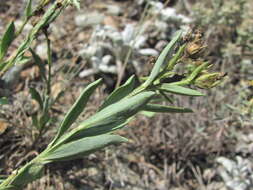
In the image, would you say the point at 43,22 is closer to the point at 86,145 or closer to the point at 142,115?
the point at 86,145

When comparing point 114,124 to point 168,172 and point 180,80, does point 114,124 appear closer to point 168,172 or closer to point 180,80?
point 180,80

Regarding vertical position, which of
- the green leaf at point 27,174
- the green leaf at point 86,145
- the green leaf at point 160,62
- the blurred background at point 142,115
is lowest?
the blurred background at point 142,115

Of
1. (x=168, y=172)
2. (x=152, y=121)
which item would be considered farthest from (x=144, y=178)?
(x=152, y=121)

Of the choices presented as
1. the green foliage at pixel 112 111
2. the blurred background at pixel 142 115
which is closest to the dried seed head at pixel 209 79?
the green foliage at pixel 112 111

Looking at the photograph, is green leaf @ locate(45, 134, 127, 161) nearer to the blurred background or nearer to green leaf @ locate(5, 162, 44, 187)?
green leaf @ locate(5, 162, 44, 187)

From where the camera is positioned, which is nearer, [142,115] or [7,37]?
[7,37]

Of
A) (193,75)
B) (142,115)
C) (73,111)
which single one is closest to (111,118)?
(73,111)

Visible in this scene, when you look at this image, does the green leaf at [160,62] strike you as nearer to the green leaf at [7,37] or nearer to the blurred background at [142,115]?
the blurred background at [142,115]

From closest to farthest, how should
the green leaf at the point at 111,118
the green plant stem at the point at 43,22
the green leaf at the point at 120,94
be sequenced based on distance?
1. the green leaf at the point at 111,118
2. the green leaf at the point at 120,94
3. the green plant stem at the point at 43,22
